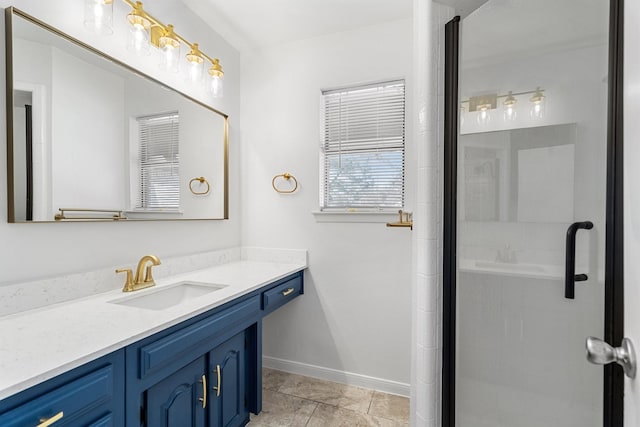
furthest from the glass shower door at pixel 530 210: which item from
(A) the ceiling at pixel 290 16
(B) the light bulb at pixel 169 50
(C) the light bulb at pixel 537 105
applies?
(B) the light bulb at pixel 169 50

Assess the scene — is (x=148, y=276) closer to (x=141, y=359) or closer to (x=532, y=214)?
(x=141, y=359)

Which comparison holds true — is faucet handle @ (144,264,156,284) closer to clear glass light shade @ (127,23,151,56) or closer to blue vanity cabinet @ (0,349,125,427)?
blue vanity cabinet @ (0,349,125,427)

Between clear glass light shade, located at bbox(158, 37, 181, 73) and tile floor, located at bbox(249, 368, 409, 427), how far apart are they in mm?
2143

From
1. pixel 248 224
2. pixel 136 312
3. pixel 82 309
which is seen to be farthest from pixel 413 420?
pixel 248 224

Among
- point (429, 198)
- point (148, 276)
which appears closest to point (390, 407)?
point (429, 198)

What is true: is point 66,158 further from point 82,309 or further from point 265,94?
point 265,94

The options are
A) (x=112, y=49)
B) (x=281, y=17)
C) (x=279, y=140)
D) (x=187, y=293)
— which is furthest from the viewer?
(x=279, y=140)

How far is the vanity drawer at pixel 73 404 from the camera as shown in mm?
757

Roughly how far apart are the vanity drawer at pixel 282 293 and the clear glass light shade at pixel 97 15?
5.07 ft

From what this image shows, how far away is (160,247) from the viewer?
188cm

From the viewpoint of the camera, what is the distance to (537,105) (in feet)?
3.58

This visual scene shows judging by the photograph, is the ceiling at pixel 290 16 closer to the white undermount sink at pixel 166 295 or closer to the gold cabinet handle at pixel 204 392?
the white undermount sink at pixel 166 295

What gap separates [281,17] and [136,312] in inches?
78.5

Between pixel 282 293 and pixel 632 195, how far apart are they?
1765 mm
